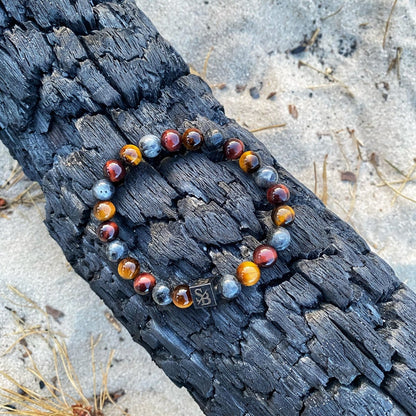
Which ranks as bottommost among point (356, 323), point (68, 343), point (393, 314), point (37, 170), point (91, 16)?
point (68, 343)

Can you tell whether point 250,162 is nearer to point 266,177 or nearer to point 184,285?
point 266,177

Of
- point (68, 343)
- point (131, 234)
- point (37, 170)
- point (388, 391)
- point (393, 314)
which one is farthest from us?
point (68, 343)

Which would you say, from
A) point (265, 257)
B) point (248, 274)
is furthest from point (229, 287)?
point (265, 257)

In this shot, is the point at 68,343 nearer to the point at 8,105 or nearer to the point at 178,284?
the point at 178,284

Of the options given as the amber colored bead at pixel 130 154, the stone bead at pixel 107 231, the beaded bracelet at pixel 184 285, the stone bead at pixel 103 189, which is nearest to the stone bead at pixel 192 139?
the beaded bracelet at pixel 184 285

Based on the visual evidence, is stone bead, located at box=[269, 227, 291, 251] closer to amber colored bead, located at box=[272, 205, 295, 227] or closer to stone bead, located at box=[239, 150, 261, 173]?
amber colored bead, located at box=[272, 205, 295, 227]

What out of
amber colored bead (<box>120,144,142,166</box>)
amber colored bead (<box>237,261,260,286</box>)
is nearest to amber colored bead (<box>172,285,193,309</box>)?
amber colored bead (<box>237,261,260,286</box>)

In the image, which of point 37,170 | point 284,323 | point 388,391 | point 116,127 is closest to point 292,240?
point 284,323
